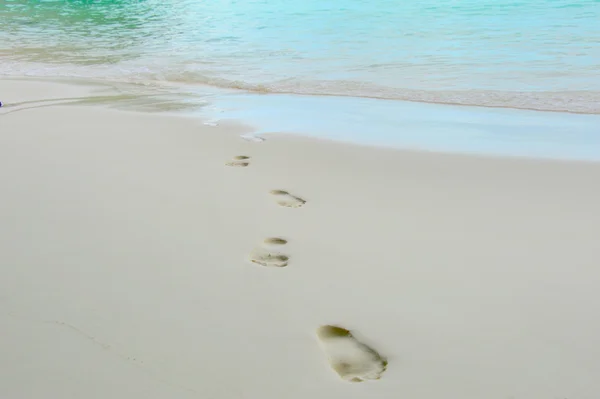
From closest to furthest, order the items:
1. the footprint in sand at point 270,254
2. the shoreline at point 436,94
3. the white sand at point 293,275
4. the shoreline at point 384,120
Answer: the white sand at point 293,275 < the footprint in sand at point 270,254 < the shoreline at point 384,120 < the shoreline at point 436,94

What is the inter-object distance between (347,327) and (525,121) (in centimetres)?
369

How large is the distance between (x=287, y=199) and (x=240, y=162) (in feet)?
2.35

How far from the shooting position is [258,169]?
3.41m

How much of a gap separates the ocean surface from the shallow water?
23mm

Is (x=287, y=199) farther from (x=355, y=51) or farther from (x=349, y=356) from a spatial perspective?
(x=355, y=51)

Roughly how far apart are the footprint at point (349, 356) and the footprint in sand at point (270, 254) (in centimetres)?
49

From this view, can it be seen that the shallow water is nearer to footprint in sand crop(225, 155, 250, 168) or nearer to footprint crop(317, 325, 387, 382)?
footprint in sand crop(225, 155, 250, 168)

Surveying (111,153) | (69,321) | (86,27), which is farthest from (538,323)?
(86,27)

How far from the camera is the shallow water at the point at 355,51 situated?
20.8ft

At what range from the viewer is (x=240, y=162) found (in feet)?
11.6

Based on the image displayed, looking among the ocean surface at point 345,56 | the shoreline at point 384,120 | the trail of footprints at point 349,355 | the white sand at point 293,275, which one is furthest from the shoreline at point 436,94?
the trail of footprints at point 349,355

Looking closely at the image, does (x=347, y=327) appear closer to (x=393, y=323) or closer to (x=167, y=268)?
(x=393, y=323)

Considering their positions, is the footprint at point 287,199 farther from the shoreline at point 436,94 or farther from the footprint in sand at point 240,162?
the shoreline at point 436,94

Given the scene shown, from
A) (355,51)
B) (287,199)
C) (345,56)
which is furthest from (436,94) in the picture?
(287,199)
